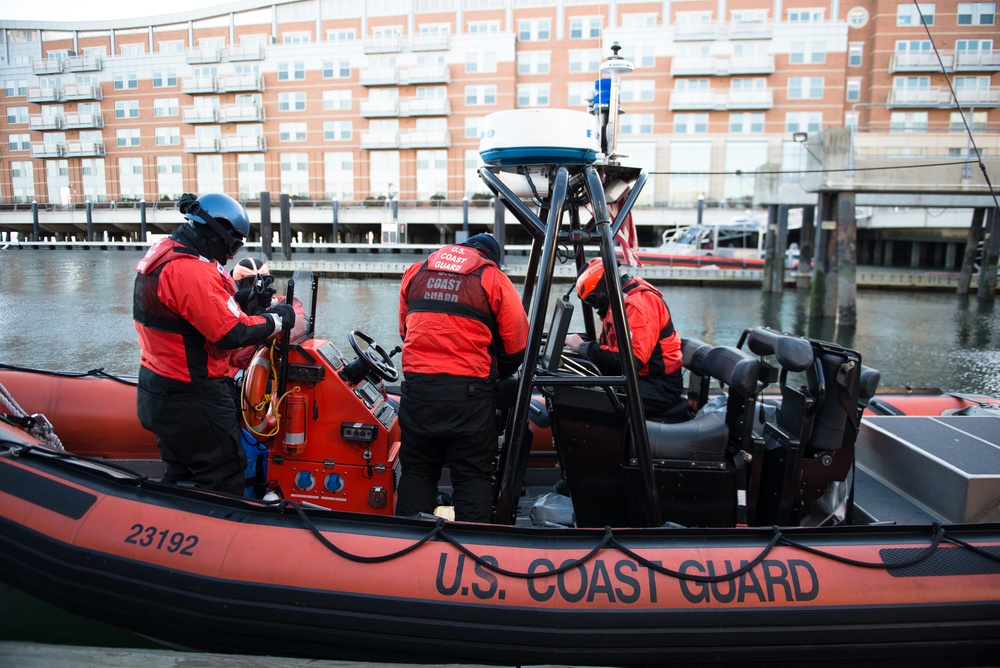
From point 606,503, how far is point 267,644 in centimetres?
147

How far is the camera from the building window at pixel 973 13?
37.8 meters

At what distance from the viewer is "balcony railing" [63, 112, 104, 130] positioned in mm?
44656

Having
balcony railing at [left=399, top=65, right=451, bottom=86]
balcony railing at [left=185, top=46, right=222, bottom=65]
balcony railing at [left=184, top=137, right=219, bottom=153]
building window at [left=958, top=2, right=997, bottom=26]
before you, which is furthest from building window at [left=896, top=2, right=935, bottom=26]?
balcony railing at [left=184, top=137, right=219, bottom=153]

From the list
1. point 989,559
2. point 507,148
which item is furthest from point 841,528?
point 507,148

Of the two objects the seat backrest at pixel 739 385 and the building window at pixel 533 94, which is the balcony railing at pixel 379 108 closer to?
the building window at pixel 533 94

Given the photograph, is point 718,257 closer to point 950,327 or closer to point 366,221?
point 950,327

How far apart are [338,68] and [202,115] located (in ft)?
32.0

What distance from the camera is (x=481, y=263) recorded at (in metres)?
2.74

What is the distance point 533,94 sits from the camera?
132ft

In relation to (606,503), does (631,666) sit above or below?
below

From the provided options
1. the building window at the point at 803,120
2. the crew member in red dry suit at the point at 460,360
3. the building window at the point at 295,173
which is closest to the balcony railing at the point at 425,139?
the building window at the point at 295,173

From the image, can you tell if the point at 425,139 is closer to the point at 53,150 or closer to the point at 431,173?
the point at 431,173

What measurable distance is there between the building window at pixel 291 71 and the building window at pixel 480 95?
35.4 feet

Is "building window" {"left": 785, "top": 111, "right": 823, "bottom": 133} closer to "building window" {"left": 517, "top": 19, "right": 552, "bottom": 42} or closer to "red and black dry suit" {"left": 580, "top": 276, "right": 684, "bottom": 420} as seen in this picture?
"building window" {"left": 517, "top": 19, "right": 552, "bottom": 42}
